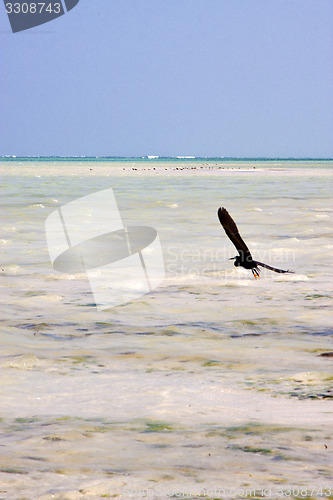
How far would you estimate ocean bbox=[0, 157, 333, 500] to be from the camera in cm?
242

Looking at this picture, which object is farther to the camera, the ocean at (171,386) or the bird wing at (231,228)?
the bird wing at (231,228)

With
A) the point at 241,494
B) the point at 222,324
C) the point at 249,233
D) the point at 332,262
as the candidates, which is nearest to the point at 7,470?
the point at 241,494

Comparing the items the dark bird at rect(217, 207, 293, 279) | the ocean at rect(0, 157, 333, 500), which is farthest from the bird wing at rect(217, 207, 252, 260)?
the ocean at rect(0, 157, 333, 500)

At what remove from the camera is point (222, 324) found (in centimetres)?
513

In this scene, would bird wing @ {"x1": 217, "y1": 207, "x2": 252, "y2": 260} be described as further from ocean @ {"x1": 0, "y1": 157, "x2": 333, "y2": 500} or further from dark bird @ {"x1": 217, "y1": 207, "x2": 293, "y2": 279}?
ocean @ {"x1": 0, "y1": 157, "x2": 333, "y2": 500}

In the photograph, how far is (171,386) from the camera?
3.62 meters

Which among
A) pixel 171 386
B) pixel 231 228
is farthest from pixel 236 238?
pixel 171 386

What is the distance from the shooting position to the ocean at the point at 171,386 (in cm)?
242

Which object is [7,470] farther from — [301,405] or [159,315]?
→ [159,315]

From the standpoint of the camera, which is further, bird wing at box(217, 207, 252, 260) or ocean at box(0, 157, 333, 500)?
bird wing at box(217, 207, 252, 260)

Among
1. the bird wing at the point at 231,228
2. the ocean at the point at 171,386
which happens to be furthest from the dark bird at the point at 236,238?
the ocean at the point at 171,386

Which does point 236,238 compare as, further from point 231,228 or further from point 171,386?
point 171,386

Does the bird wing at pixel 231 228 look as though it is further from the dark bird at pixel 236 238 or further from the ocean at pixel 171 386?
the ocean at pixel 171 386

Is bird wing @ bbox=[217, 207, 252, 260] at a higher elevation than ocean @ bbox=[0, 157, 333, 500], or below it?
higher
